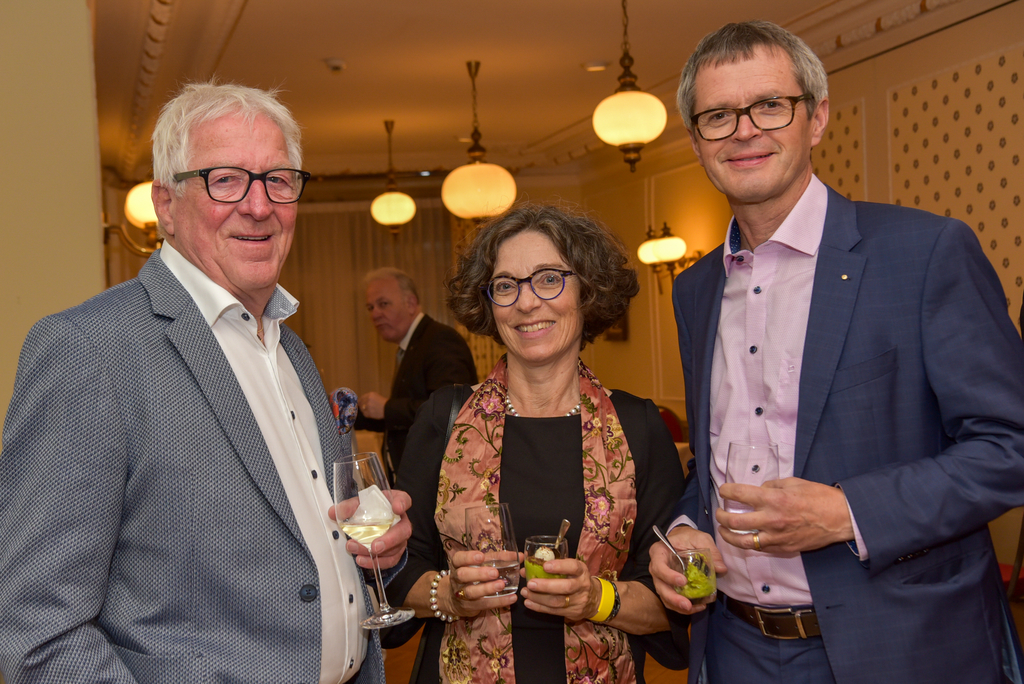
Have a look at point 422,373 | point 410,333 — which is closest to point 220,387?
point 422,373

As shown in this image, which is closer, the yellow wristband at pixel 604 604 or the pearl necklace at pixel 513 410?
the yellow wristband at pixel 604 604

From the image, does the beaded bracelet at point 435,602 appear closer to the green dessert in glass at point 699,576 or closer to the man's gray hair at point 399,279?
the green dessert in glass at point 699,576

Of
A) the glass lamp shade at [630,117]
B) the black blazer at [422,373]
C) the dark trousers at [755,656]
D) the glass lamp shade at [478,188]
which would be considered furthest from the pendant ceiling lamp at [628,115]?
the dark trousers at [755,656]

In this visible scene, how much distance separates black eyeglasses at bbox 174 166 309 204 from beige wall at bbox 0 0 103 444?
145cm

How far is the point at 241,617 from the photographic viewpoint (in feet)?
4.60

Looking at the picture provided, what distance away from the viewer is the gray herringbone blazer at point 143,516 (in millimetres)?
1223

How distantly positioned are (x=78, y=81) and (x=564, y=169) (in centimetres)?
882

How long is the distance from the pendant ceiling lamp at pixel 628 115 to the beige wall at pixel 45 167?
10.4 ft

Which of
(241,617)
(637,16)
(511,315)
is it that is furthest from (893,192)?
(241,617)

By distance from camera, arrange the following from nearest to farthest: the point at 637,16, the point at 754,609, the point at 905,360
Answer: the point at 905,360 < the point at 754,609 < the point at 637,16

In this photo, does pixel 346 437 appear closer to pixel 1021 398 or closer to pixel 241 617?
pixel 241 617

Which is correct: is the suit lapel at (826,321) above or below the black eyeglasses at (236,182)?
below

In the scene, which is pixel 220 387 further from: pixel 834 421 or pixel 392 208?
pixel 392 208

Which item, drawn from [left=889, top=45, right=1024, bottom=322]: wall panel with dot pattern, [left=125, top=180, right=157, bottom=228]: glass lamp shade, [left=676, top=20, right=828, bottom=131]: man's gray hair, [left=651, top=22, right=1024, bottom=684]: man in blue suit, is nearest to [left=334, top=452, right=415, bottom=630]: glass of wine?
[left=651, top=22, right=1024, bottom=684]: man in blue suit
